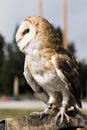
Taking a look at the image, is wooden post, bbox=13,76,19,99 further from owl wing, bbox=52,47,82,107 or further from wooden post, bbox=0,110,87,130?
Answer: wooden post, bbox=0,110,87,130

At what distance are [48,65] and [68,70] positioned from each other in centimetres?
25

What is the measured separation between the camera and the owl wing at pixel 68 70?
541 cm

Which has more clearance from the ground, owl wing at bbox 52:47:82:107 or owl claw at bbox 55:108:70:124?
owl wing at bbox 52:47:82:107

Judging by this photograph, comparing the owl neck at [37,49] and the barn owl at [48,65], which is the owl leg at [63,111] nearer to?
the barn owl at [48,65]

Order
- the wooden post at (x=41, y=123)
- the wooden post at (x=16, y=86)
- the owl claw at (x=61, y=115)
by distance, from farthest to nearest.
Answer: the wooden post at (x=16, y=86) < the owl claw at (x=61, y=115) < the wooden post at (x=41, y=123)

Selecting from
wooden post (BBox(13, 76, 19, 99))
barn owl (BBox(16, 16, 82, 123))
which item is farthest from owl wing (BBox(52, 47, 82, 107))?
wooden post (BBox(13, 76, 19, 99))

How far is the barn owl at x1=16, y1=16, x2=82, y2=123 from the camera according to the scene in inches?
209

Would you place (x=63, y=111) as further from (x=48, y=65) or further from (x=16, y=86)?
(x=16, y=86)

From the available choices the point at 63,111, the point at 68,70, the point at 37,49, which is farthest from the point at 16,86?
the point at 37,49

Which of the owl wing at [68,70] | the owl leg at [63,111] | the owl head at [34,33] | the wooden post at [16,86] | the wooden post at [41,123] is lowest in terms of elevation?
the wooden post at [16,86]

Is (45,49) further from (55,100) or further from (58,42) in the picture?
(55,100)

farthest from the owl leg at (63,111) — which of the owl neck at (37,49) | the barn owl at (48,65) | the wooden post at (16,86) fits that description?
the wooden post at (16,86)

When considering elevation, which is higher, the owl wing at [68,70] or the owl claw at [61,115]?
the owl wing at [68,70]

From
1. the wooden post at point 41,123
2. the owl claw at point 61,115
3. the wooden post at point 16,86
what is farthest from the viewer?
the wooden post at point 16,86
